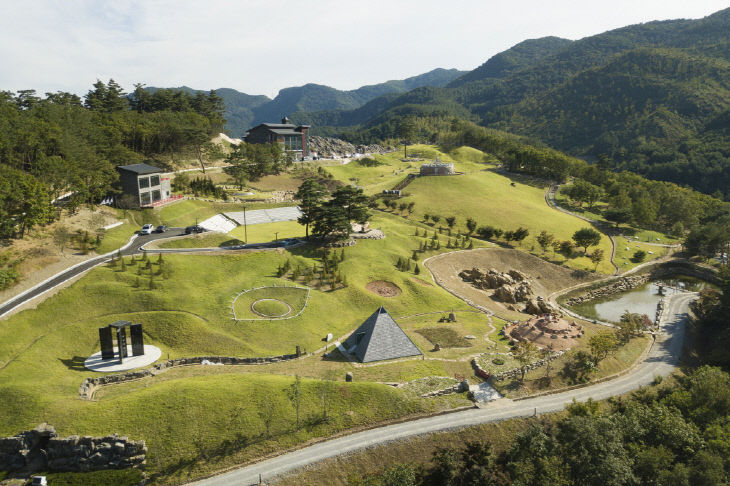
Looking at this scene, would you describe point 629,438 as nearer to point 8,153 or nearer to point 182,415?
point 182,415

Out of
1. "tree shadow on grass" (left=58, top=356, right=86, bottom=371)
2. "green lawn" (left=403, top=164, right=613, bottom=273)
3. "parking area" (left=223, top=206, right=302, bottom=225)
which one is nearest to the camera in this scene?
"tree shadow on grass" (left=58, top=356, right=86, bottom=371)

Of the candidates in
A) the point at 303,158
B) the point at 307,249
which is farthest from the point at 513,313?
the point at 303,158

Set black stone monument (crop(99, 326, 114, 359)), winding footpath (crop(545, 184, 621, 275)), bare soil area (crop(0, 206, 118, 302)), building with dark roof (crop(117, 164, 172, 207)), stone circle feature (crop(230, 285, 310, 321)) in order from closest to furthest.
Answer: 1. black stone monument (crop(99, 326, 114, 359))
2. bare soil area (crop(0, 206, 118, 302))
3. stone circle feature (crop(230, 285, 310, 321))
4. building with dark roof (crop(117, 164, 172, 207))
5. winding footpath (crop(545, 184, 621, 275))

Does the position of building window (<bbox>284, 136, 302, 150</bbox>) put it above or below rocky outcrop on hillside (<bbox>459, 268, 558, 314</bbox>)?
above

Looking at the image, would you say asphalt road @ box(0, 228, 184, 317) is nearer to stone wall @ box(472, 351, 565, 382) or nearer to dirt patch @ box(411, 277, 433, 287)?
dirt patch @ box(411, 277, 433, 287)

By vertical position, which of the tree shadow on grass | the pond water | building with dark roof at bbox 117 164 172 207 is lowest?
the pond water

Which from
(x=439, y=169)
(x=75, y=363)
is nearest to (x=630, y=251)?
(x=439, y=169)

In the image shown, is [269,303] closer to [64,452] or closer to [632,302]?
[64,452]

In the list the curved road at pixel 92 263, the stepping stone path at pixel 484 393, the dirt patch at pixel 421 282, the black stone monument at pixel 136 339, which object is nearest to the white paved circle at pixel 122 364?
the black stone monument at pixel 136 339

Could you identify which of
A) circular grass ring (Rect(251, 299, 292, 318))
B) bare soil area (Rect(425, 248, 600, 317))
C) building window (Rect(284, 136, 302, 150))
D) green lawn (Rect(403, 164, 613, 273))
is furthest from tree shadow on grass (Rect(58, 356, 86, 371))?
building window (Rect(284, 136, 302, 150))
